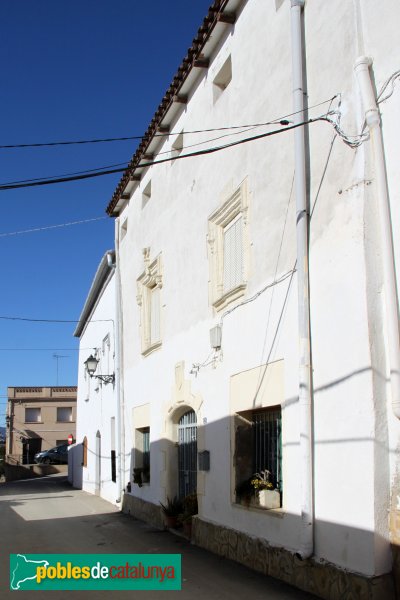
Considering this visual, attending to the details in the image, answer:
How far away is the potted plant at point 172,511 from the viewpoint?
11.8 meters

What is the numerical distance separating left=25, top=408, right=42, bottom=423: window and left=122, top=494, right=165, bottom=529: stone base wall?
32.3 metres

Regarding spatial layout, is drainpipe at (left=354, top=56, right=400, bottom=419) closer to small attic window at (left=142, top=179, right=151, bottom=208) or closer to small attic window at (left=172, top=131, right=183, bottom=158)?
small attic window at (left=172, top=131, right=183, bottom=158)

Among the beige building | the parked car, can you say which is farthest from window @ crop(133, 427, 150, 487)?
the beige building

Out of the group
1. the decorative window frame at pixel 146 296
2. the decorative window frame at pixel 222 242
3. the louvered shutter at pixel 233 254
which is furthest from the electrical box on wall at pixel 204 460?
the decorative window frame at pixel 146 296

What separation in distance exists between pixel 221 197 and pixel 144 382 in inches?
224

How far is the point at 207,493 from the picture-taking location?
10.0 meters

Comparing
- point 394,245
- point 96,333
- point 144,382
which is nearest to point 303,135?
point 394,245

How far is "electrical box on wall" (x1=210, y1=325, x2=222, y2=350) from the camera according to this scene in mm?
9836

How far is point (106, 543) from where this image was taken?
10609mm

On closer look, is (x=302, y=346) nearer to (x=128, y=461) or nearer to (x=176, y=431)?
(x=176, y=431)

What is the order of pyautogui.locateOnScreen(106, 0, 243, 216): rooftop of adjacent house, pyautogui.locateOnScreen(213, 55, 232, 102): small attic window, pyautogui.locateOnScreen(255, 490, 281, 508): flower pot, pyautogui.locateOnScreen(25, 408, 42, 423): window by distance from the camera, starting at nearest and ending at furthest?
1. pyautogui.locateOnScreen(255, 490, 281, 508): flower pot
2. pyautogui.locateOnScreen(106, 0, 243, 216): rooftop of adjacent house
3. pyautogui.locateOnScreen(213, 55, 232, 102): small attic window
4. pyautogui.locateOnScreen(25, 408, 42, 423): window

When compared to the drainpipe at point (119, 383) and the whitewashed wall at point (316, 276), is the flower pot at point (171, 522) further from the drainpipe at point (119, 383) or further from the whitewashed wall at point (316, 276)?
the drainpipe at point (119, 383)

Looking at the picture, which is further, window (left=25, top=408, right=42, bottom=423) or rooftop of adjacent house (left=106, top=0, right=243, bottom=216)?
window (left=25, top=408, right=42, bottom=423)

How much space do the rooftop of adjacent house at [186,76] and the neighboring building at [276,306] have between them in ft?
0.15
